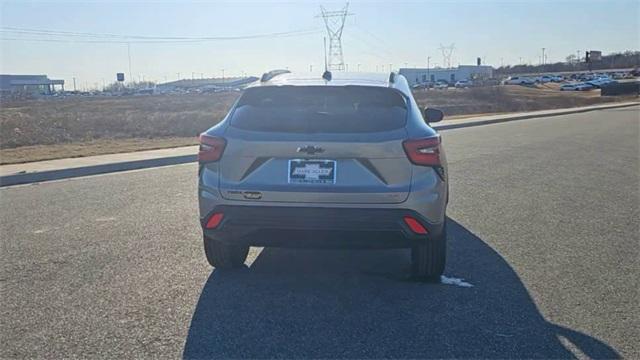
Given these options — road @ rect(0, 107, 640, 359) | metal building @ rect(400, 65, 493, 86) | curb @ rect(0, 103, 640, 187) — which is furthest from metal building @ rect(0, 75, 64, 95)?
road @ rect(0, 107, 640, 359)

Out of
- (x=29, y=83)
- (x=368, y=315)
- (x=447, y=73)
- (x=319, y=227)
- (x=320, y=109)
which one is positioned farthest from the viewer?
(x=447, y=73)

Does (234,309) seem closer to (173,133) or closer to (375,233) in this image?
(375,233)

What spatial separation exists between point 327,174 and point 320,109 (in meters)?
0.61

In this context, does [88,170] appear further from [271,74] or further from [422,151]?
[422,151]

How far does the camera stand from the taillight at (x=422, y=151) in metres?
4.72

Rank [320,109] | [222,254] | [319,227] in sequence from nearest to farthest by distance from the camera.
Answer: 1. [319,227]
2. [320,109]
3. [222,254]

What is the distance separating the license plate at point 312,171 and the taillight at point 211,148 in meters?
0.55

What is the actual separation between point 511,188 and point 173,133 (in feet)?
68.7

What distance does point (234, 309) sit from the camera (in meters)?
4.72

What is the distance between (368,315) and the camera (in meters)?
4.58

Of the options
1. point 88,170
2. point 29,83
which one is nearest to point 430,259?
point 88,170

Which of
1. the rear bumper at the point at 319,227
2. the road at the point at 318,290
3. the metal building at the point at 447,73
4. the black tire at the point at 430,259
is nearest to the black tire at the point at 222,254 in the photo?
the road at the point at 318,290

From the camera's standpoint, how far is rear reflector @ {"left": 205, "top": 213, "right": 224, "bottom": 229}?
4933 mm

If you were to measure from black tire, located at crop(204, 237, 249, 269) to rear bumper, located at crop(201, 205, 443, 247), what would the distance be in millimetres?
542
